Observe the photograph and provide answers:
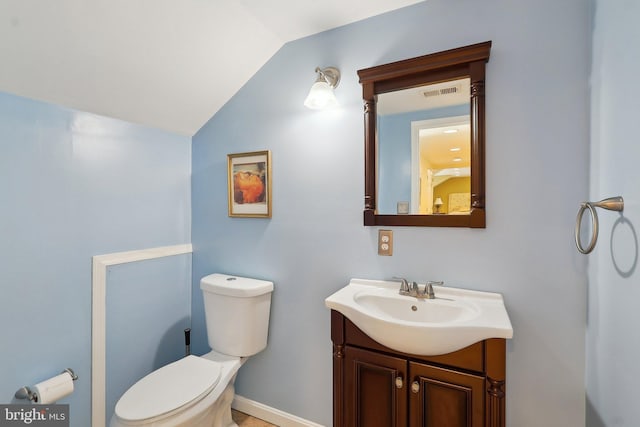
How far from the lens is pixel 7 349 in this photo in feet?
4.25

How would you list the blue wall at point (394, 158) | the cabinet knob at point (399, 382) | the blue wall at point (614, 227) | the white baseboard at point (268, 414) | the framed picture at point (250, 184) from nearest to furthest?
the blue wall at point (614, 227) → the cabinet knob at point (399, 382) → the blue wall at point (394, 158) → the white baseboard at point (268, 414) → the framed picture at point (250, 184)

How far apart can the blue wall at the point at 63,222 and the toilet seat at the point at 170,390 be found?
0.46m

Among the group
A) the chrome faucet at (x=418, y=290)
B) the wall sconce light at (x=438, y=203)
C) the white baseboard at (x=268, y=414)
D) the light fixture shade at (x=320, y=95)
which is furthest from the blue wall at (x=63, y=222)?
the wall sconce light at (x=438, y=203)

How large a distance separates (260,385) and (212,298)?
649 mm

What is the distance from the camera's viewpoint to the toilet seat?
1228 mm

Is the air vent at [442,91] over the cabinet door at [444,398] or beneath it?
over

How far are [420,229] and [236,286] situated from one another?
1.08 m

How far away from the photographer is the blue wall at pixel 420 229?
1159 millimetres

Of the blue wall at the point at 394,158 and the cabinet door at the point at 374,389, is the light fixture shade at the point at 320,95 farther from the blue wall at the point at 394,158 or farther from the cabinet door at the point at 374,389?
the cabinet door at the point at 374,389

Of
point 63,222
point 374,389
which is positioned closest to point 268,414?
point 374,389

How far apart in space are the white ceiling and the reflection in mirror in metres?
0.49

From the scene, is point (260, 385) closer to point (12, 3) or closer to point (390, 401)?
point (390, 401)

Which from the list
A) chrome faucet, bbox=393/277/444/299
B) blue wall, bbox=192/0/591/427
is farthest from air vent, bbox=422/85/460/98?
chrome faucet, bbox=393/277/444/299

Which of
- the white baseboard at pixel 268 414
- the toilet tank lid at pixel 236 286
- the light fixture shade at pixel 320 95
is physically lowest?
the white baseboard at pixel 268 414
